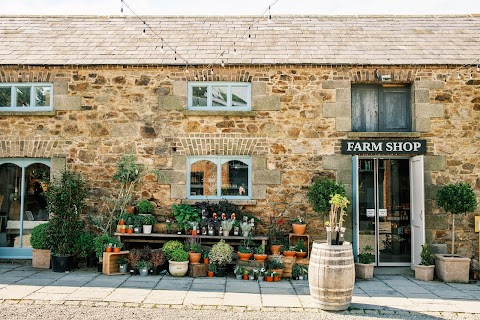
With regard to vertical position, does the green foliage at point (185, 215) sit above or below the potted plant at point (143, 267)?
above

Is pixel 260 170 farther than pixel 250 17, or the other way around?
pixel 250 17

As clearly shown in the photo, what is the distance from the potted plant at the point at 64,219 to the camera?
9312mm

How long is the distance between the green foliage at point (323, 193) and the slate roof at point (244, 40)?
2.60 metres

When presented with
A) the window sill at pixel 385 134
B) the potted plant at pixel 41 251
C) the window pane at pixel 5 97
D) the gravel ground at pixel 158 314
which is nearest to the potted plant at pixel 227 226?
the gravel ground at pixel 158 314

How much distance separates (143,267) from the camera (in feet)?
29.5

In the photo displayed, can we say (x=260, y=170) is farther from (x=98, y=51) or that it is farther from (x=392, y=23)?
(x=392, y=23)

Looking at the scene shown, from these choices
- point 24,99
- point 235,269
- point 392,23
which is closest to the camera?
point 235,269

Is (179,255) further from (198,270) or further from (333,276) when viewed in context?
(333,276)

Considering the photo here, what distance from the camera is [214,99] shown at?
1029 centimetres

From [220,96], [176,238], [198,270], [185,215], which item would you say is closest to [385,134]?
[220,96]

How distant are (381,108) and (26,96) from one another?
764 centimetres

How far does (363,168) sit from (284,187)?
186cm

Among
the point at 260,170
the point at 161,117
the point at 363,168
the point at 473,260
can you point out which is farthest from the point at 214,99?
the point at 473,260

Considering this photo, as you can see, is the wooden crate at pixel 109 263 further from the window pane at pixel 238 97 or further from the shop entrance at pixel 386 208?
the shop entrance at pixel 386 208
